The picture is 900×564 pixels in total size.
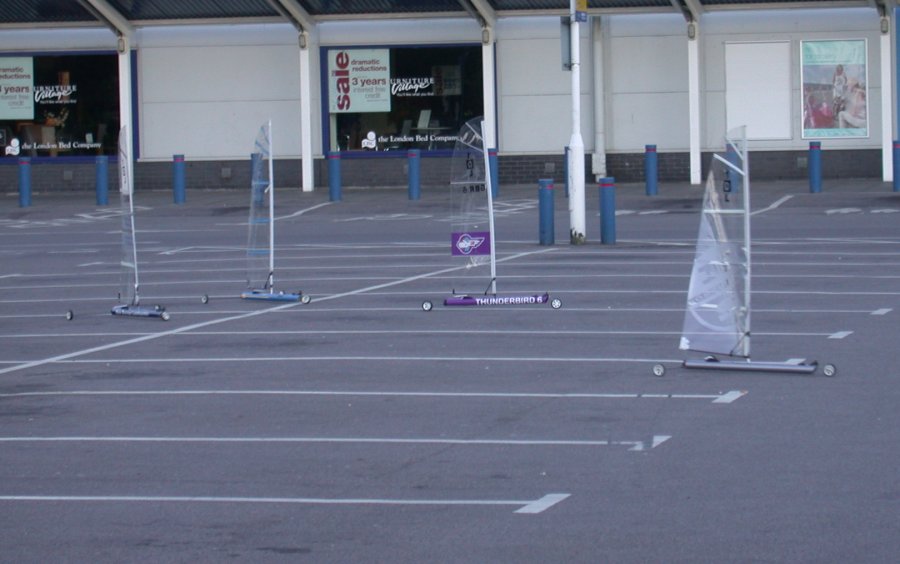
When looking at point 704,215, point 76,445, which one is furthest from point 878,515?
point 76,445

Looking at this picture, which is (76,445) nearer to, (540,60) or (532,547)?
(532,547)

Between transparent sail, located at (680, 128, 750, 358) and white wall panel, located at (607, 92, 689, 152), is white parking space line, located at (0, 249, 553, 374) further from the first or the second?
white wall panel, located at (607, 92, 689, 152)

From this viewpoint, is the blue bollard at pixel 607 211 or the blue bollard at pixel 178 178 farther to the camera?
the blue bollard at pixel 178 178

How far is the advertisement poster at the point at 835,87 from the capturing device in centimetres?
3316

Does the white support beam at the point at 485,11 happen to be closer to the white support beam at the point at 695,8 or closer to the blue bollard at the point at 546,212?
the white support beam at the point at 695,8

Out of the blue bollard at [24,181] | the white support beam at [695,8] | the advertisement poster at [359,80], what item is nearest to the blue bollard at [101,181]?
the blue bollard at [24,181]

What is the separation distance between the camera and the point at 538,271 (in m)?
18.3

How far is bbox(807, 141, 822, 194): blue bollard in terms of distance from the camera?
29078mm

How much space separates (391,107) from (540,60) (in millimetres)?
4063

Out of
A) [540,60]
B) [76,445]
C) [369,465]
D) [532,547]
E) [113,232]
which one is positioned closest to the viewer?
[532,547]

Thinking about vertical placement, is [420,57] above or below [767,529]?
above

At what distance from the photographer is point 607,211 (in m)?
21.3

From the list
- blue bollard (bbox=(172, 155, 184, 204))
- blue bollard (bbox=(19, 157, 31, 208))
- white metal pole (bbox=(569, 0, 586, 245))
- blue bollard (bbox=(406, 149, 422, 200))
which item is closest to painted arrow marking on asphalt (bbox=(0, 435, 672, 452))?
white metal pole (bbox=(569, 0, 586, 245))

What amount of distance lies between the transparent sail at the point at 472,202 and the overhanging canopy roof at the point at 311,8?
61.8ft
